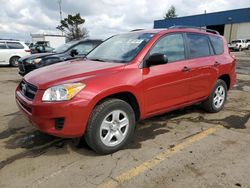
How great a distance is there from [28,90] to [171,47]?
2.41 metres

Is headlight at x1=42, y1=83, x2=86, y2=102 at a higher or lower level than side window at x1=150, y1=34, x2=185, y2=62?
lower

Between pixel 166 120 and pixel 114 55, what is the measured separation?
1699 millimetres

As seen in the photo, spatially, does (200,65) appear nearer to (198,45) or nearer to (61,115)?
(198,45)

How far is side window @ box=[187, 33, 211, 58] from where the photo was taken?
4.81 m

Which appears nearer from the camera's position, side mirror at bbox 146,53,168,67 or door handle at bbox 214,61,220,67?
side mirror at bbox 146,53,168,67

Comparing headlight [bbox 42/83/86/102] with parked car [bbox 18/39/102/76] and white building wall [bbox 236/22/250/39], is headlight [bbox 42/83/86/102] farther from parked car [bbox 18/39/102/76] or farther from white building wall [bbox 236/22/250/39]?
white building wall [bbox 236/22/250/39]

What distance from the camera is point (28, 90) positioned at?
145 inches

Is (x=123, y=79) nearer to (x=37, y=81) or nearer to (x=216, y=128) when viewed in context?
(x=37, y=81)

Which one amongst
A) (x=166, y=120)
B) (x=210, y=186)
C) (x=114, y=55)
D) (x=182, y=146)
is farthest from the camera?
(x=166, y=120)

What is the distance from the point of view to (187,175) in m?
3.13

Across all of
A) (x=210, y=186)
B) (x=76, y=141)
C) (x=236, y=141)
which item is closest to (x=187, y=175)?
(x=210, y=186)

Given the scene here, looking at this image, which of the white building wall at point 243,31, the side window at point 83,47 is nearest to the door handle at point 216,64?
the side window at point 83,47

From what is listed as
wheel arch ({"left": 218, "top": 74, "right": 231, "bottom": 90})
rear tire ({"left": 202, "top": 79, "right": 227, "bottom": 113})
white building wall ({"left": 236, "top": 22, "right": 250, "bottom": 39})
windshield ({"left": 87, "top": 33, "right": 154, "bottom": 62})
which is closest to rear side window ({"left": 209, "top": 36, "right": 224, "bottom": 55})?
wheel arch ({"left": 218, "top": 74, "right": 231, "bottom": 90})

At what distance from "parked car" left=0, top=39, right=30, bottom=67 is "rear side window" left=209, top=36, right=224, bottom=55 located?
1376 centimetres
